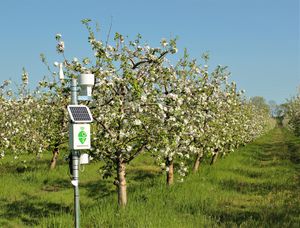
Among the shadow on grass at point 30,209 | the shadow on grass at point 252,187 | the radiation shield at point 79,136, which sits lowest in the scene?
the shadow on grass at point 30,209

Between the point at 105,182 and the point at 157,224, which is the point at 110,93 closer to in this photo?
the point at 157,224

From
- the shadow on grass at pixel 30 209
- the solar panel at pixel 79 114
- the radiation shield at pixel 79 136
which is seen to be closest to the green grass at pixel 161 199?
the shadow on grass at pixel 30 209

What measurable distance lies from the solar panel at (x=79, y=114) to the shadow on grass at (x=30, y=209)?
4.56 metres

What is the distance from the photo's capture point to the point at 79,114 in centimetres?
860

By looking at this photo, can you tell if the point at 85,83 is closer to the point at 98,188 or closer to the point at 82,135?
the point at 82,135

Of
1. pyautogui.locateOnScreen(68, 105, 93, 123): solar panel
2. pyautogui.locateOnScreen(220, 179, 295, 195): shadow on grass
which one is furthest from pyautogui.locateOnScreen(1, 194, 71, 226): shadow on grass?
pyautogui.locateOnScreen(220, 179, 295, 195): shadow on grass

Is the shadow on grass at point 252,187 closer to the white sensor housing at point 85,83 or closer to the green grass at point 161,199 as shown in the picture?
the green grass at point 161,199

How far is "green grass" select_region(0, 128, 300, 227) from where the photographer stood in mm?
10755

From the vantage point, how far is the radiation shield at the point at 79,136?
841cm

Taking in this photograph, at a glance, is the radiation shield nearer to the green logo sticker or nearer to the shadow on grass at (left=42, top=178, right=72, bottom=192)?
the green logo sticker

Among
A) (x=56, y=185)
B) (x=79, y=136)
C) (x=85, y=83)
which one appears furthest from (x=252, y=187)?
(x=79, y=136)

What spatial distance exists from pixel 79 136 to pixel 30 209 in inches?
248

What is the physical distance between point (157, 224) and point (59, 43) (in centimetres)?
540

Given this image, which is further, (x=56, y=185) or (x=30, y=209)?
(x=56, y=185)
